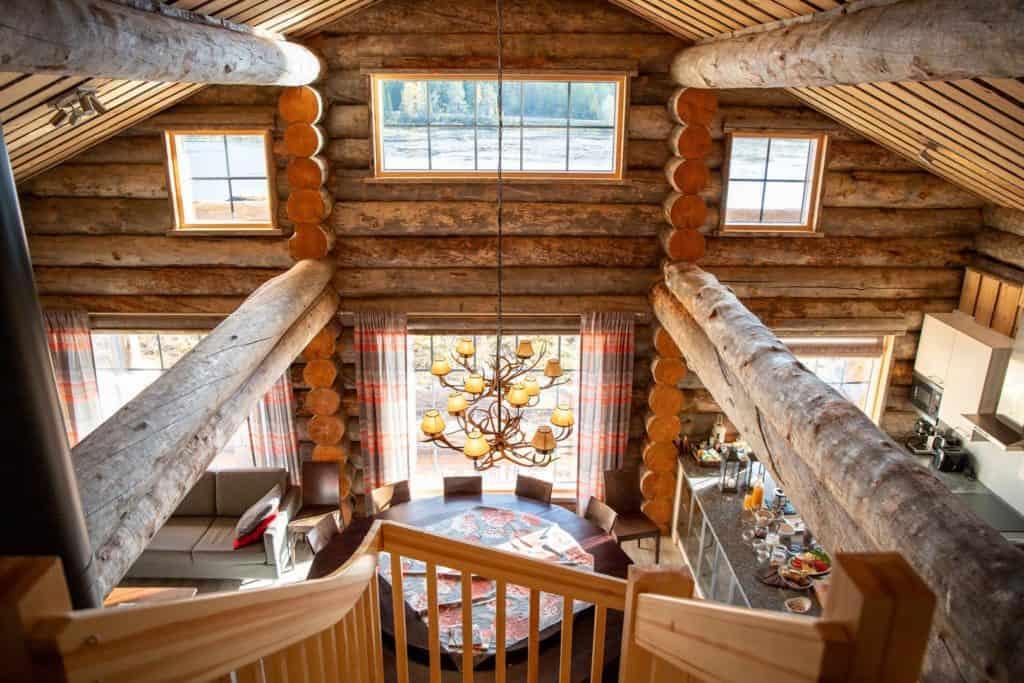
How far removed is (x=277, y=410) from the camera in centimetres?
763

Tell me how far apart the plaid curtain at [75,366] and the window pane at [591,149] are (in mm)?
5312

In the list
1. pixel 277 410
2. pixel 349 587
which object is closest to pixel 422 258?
pixel 277 410

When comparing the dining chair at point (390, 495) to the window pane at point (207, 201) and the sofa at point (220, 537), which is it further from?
the window pane at point (207, 201)

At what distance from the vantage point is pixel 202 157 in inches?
285

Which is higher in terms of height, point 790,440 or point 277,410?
point 790,440

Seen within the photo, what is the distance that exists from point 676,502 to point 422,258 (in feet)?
12.2

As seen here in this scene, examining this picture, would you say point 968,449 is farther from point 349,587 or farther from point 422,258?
point 349,587

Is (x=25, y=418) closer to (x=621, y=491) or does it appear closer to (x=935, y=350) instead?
(x=621, y=491)

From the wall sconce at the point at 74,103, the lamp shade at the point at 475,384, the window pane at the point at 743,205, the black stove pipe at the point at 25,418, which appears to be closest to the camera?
the black stove pipe at the point at 25,418

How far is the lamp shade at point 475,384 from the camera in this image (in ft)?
16.5

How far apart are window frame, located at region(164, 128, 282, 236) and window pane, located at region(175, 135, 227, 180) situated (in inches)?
5.6

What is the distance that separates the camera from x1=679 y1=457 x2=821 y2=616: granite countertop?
5.23m

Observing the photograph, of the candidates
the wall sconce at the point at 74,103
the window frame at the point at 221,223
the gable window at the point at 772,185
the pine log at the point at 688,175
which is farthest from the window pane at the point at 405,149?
the gable window at the point at 772,185

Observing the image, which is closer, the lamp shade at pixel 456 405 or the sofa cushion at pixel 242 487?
the lamp shade at pixel 456 405
